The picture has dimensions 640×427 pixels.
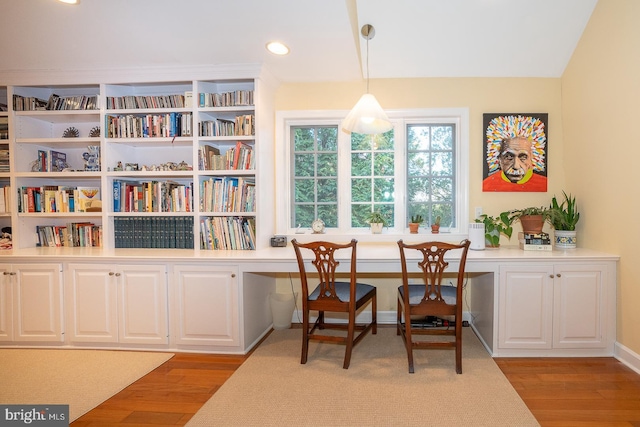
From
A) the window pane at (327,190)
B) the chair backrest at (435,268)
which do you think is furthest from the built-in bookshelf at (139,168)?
the chair backrest at (435,268)

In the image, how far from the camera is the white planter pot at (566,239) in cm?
296

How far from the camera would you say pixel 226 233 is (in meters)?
3.10

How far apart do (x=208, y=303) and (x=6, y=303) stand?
1.68 meters

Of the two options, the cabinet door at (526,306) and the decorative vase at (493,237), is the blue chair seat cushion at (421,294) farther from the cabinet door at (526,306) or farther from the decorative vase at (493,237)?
the decorative vase at (493,237)

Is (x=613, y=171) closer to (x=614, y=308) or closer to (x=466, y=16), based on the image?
(x=614, y=308)

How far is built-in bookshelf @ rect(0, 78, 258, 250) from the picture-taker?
10.1 ft

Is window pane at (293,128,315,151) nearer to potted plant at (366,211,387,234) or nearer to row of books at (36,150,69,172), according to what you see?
potted plant at (366,211,387,234)

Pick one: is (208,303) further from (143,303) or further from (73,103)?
(73,103)

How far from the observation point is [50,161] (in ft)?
10.6

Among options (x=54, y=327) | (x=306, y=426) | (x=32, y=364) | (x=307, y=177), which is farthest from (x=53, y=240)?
(x=306, y=426)

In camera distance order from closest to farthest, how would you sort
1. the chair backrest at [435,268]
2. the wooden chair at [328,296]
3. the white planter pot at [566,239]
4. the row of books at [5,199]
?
the chair backrest at [435,268] → the wooden chair at [328,296] → the white planter pot at [566,239] → the row of books at [5,199]

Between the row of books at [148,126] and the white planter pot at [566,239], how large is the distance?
10.9 feet

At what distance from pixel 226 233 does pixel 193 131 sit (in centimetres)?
94

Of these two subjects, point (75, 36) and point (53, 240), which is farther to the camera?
point (53, 240)
